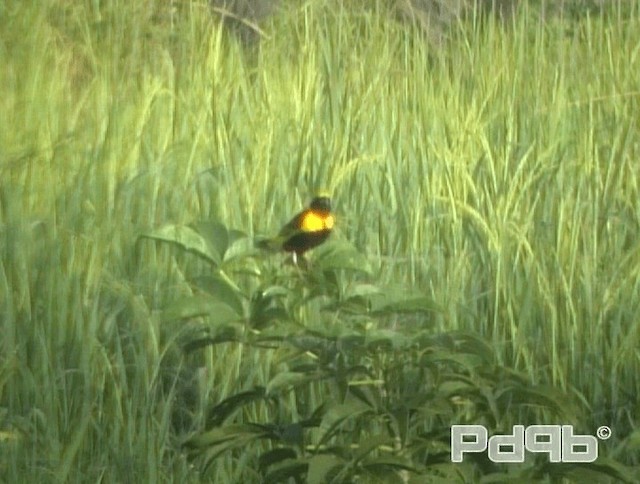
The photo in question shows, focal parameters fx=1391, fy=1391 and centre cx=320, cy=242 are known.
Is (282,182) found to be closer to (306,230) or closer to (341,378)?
(306,230)

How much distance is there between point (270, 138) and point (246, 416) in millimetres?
517

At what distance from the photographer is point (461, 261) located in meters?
2.50

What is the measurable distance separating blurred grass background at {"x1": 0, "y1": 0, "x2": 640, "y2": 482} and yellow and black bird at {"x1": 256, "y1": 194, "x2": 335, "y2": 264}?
0.03 metres

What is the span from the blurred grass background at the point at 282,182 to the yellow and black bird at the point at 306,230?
0.03 m

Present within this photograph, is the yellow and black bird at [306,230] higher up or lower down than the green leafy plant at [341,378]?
higher up

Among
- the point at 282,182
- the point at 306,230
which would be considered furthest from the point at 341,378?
the point at 282,182

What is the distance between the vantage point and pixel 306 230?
2.42 metres

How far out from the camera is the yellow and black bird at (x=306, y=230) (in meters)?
2.38

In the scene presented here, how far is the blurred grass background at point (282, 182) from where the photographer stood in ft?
7.88

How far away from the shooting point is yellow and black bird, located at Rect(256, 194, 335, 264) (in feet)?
7.82

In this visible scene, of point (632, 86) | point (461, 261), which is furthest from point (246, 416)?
point (632, 86)

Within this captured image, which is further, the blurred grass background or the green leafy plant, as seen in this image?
the blurred grass background

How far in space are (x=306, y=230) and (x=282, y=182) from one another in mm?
126

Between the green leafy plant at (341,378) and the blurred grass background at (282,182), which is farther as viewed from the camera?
the blurred grass background at (282,182)
